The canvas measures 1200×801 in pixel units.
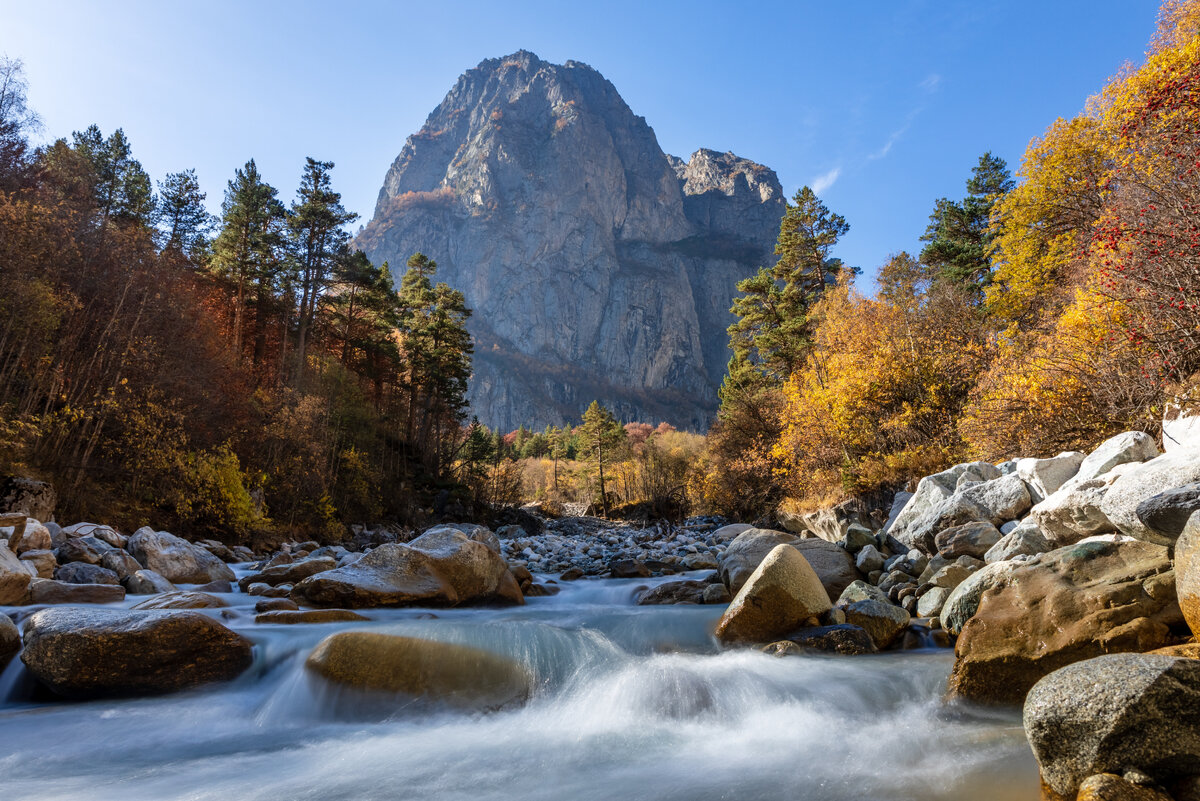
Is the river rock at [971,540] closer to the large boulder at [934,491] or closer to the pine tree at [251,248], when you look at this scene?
the large boulder at [934,491]

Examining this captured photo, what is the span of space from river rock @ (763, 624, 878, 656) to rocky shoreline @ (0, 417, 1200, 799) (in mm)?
24

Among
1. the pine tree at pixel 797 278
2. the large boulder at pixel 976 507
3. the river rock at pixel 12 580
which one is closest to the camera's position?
the river rock at pixel 12 580

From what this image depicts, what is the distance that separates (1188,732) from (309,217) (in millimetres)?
30331

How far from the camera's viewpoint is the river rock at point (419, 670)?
5.85 meters

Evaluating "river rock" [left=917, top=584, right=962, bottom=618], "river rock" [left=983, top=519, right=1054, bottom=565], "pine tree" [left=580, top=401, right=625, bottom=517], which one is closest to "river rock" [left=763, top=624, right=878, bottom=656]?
"river rock" [left=917, top=584, right=962, bottom=618]

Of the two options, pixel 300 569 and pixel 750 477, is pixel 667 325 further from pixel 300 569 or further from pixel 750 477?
pixel 300 569

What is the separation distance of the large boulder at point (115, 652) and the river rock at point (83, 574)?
2861 millimetres

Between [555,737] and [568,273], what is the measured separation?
536 feet

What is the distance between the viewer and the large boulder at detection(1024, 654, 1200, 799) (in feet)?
9.78

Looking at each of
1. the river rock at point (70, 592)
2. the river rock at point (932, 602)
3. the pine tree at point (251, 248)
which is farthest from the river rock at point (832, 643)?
the pine tree at point (251, 248)

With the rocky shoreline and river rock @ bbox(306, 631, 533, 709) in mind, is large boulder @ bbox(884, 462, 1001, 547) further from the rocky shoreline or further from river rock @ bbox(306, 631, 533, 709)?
river rock @ bbox(306, 631, 533, 709)

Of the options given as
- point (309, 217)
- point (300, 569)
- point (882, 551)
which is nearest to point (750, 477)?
point (882, 551)

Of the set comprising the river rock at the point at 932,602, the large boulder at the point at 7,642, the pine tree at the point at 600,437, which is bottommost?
the river rock at the point at 932,602

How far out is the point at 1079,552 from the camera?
18.8 ft
